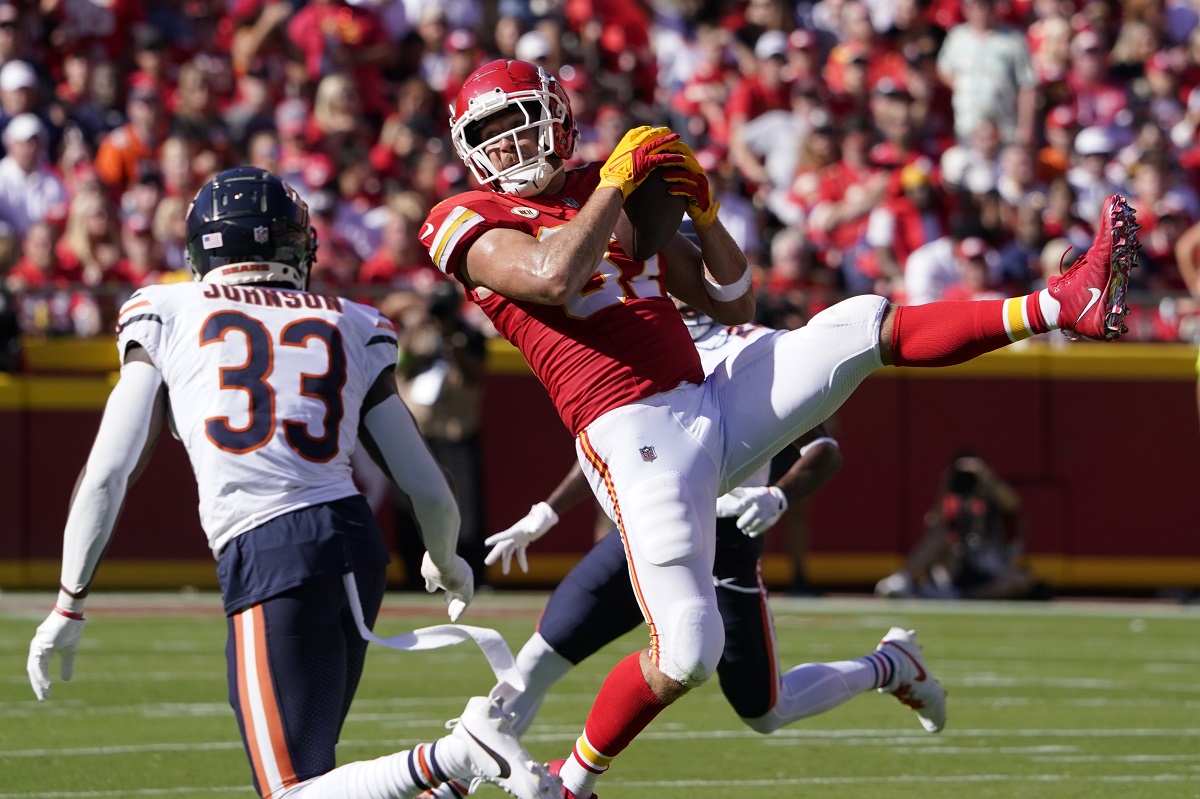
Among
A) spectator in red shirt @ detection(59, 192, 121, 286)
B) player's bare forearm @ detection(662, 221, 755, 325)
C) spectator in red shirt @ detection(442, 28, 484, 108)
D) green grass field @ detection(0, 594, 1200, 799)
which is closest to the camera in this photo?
player's bare forearm @ detection(662, 221, 755, 325)

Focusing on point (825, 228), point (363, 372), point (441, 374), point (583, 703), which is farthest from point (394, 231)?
point (363, 372)

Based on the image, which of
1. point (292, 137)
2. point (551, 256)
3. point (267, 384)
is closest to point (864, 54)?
point (292, 137)

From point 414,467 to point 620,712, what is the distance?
877 millimetres

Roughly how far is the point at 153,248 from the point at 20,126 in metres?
1.27

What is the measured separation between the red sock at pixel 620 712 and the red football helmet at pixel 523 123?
1197mm

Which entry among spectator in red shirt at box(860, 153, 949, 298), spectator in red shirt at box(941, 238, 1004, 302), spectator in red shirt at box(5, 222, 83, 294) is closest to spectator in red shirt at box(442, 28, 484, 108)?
spectator in red shirt at box(860, 153, 949, 298)

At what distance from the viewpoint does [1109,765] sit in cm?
617

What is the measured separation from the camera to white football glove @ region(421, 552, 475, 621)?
4.46 meters

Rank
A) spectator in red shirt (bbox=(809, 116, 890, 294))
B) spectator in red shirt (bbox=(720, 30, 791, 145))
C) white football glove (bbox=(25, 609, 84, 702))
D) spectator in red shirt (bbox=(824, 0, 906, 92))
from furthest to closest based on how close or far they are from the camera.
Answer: spectator in red shirt (bbox=(824, 0, 906, 92)), spectator in red shirt (bbox=(720, 30, 791, 145)), spectator in red shirt (bbox=(809, 116, 890, 294)), white football glove (bbox=(25, 609, 84, 702))

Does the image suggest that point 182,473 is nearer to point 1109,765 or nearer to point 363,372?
point 1109,765

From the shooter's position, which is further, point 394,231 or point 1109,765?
point 394,231

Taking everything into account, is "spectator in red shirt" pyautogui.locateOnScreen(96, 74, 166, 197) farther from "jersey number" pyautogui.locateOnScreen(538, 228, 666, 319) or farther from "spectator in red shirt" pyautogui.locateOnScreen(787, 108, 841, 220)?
"jersey number" pyautogui.locateOnScreen(538, 228, 666, 319)

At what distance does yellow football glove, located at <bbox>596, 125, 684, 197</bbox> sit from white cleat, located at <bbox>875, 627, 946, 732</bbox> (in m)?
2.14

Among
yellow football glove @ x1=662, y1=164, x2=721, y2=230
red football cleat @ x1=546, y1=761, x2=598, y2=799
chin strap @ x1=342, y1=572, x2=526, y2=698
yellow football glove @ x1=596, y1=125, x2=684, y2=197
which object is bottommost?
red football cleat @ x1=546, y1=761, x2=598, y2=799
